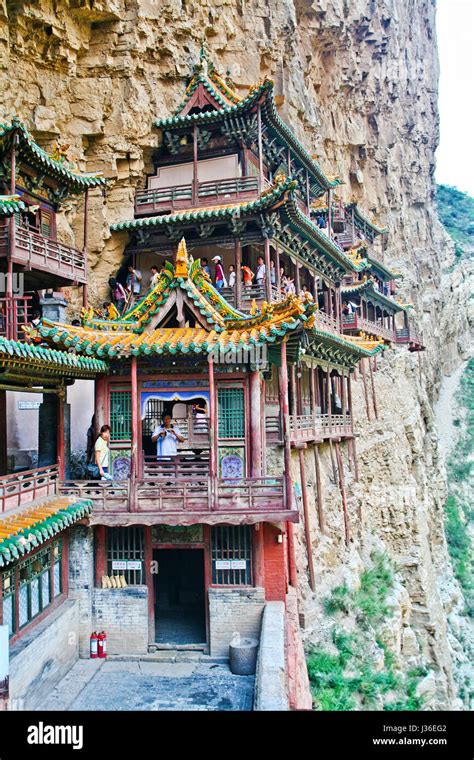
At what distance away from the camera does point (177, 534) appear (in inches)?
477

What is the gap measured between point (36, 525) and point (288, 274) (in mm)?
13793

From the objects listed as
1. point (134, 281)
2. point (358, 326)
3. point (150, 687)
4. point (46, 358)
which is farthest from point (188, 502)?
point (358, 326)

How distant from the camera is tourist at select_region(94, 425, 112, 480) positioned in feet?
40.3

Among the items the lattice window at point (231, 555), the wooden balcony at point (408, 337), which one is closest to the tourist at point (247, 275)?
the lattice window at point (231, 555)

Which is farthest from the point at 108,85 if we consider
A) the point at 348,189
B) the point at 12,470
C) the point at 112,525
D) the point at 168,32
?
→ the point at 348,189

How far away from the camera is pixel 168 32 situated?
786 inches

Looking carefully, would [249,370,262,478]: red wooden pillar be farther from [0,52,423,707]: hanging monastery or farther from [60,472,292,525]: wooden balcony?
[60,472,292,525]: wooden balcony

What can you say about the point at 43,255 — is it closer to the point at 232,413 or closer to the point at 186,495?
the point at 232,413

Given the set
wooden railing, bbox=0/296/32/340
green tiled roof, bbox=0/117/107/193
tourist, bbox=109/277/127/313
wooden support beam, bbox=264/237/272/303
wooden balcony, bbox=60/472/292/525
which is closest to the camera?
wooden balcony, bbox=60/472/292/525

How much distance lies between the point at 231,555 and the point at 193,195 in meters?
11.6

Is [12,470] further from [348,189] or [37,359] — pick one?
[348,189]

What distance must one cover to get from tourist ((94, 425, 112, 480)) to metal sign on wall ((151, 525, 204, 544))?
158 centimetres

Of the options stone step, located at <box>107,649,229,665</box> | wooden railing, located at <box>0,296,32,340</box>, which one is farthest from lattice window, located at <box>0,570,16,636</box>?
wooden railing, located at <box>0,296,32,340</box>

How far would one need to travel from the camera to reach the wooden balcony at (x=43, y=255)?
15.6m
